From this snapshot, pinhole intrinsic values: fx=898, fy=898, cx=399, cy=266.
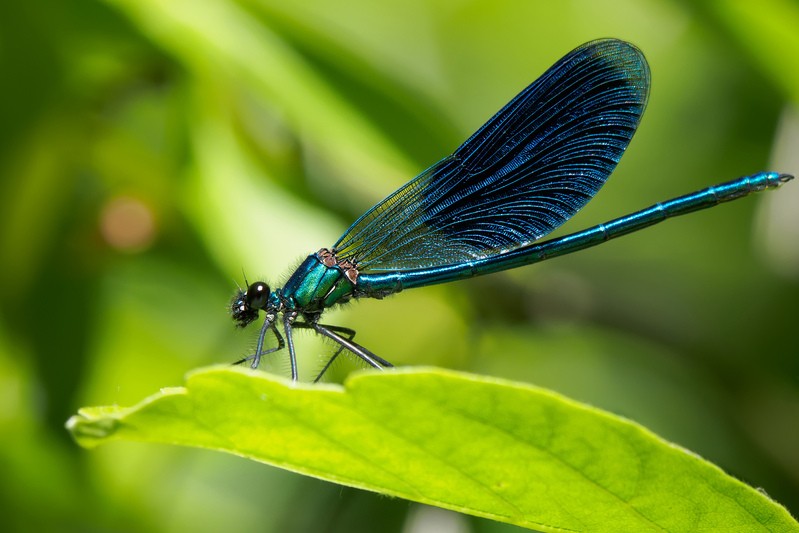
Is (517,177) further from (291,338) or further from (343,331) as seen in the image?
(291,338)

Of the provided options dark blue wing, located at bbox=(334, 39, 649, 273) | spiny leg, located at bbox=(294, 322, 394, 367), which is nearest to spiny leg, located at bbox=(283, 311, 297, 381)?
spiny leg, located at bbox=(294, 322, 394, 367)

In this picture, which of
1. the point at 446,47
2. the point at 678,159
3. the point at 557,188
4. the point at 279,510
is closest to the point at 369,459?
the point at 557,188

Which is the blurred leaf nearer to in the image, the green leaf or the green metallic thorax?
the green metallic thorax

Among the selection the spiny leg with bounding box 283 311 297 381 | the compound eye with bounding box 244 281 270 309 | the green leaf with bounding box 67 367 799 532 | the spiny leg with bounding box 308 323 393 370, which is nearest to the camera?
the green leaf with bounding box 67 367 799 532

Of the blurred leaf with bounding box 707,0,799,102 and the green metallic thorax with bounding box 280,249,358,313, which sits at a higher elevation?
the blurred leaf with bounding box 707,0,799,102

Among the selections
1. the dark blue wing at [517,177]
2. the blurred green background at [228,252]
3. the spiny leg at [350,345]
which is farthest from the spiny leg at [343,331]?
the dark blue wing at [517,177]

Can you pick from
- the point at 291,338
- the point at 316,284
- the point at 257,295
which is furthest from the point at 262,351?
the point at 316,284

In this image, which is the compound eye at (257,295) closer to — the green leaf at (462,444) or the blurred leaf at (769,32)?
the green leaf at (462,444)
